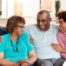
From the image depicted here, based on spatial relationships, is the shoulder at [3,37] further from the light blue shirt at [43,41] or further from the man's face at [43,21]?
the man's face at [43,21]

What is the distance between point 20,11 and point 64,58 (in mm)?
1346

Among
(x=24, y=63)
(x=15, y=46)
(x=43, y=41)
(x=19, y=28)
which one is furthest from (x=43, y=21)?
(x=24, y=63)

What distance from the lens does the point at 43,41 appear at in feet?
9.56

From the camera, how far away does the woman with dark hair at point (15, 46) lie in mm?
2637

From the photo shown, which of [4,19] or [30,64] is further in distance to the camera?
[4,19]

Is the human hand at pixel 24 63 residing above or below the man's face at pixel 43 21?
below

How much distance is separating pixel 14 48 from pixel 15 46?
0.09 ft

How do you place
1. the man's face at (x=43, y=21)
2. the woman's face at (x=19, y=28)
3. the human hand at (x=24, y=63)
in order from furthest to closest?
the man's face at (x=43, y=21), the woman's face at (x=19, y=28), the human hand at (x=24, y=63)

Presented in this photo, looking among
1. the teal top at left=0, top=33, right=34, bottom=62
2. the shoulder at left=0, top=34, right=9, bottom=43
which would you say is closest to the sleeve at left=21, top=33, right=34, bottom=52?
the teal top at left=0, top=33, right=34, bottom=62

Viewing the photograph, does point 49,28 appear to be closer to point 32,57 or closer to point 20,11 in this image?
point 32,57

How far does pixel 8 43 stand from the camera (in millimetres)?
2684

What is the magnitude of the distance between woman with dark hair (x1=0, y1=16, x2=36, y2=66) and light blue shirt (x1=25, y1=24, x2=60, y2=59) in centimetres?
18

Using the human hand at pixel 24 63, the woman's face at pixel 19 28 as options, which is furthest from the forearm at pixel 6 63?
the woman's face at pixel 19 28

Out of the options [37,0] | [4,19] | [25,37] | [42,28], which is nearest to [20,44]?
[25,37]
